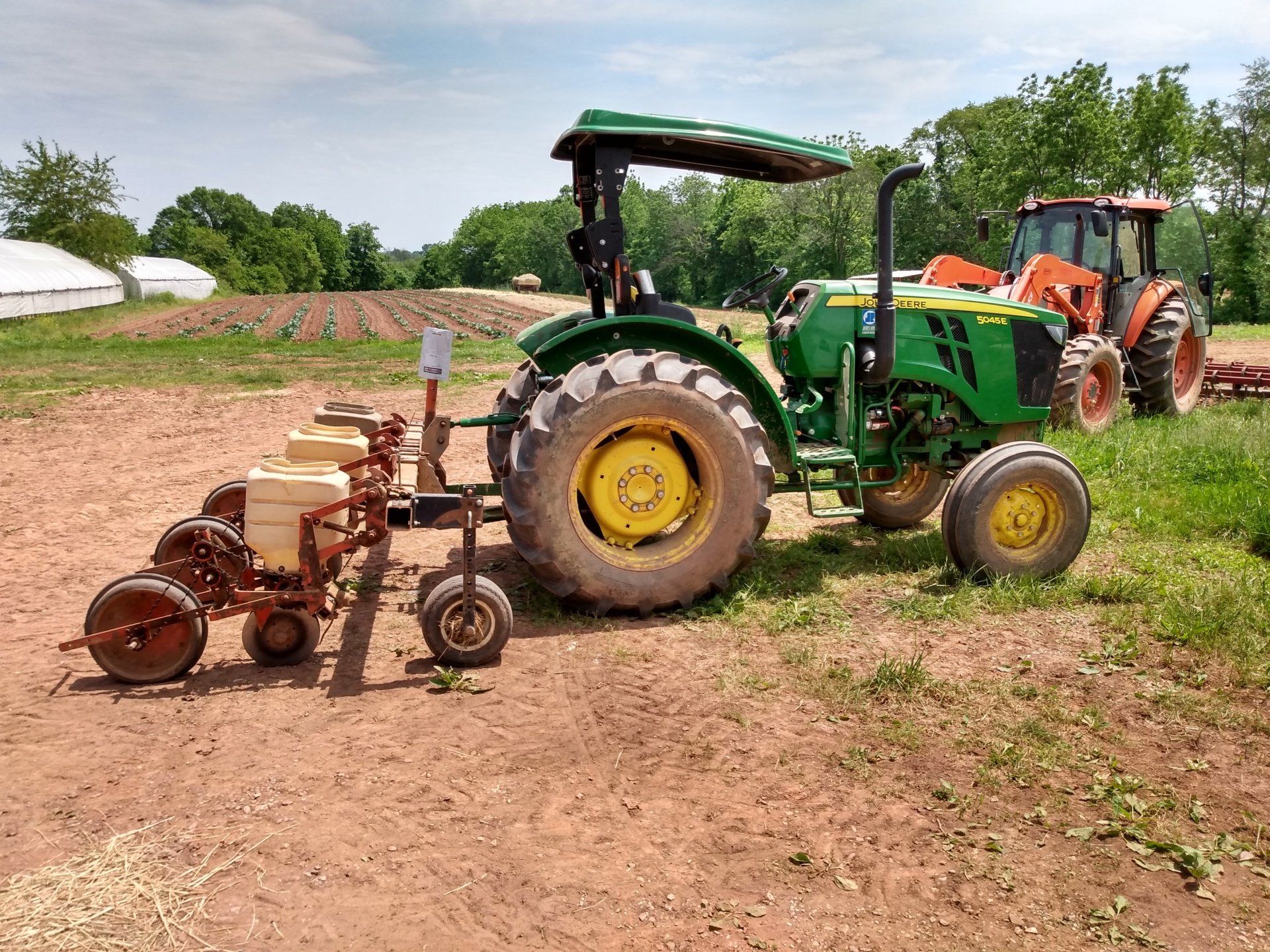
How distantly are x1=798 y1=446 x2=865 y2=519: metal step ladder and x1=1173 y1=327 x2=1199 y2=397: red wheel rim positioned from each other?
312 inches

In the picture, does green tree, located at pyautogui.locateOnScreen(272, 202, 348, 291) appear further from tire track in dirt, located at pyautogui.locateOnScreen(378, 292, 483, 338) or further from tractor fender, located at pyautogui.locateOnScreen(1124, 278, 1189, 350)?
tractor fender, located at pyautogui.locateOnScreen(1124, 278, 1189, 350)

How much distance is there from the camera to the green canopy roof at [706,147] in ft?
16.3

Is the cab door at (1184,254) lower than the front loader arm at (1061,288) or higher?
higher

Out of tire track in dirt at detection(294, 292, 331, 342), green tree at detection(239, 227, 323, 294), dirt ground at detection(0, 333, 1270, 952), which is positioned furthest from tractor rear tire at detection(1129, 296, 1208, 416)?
green tree at detection(239, 227, 323, 294)

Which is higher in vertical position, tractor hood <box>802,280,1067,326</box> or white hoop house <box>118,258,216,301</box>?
white hoop house <box>118,258,216,301</box>

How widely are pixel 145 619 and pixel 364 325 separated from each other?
31187 mm

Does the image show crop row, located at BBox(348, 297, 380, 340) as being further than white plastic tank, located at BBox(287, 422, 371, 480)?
Yes

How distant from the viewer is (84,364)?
18.8 meters

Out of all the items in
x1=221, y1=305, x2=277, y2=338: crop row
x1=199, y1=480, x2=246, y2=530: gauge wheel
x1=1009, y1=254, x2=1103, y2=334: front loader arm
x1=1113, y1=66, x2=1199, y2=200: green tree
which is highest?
x1=1113, y1=66, x2=1199, y2=200: green tree

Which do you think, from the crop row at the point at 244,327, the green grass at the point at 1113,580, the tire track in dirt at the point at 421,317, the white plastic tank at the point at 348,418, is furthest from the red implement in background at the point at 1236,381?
the crop row at the point at 244,327

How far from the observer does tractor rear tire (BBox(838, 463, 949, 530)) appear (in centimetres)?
678

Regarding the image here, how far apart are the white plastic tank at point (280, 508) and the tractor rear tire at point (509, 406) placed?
1800mm

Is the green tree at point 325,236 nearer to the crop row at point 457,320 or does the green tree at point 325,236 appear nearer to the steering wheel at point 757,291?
the crop row at point 457,320

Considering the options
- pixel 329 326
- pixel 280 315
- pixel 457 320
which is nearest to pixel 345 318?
pixel 280 315
